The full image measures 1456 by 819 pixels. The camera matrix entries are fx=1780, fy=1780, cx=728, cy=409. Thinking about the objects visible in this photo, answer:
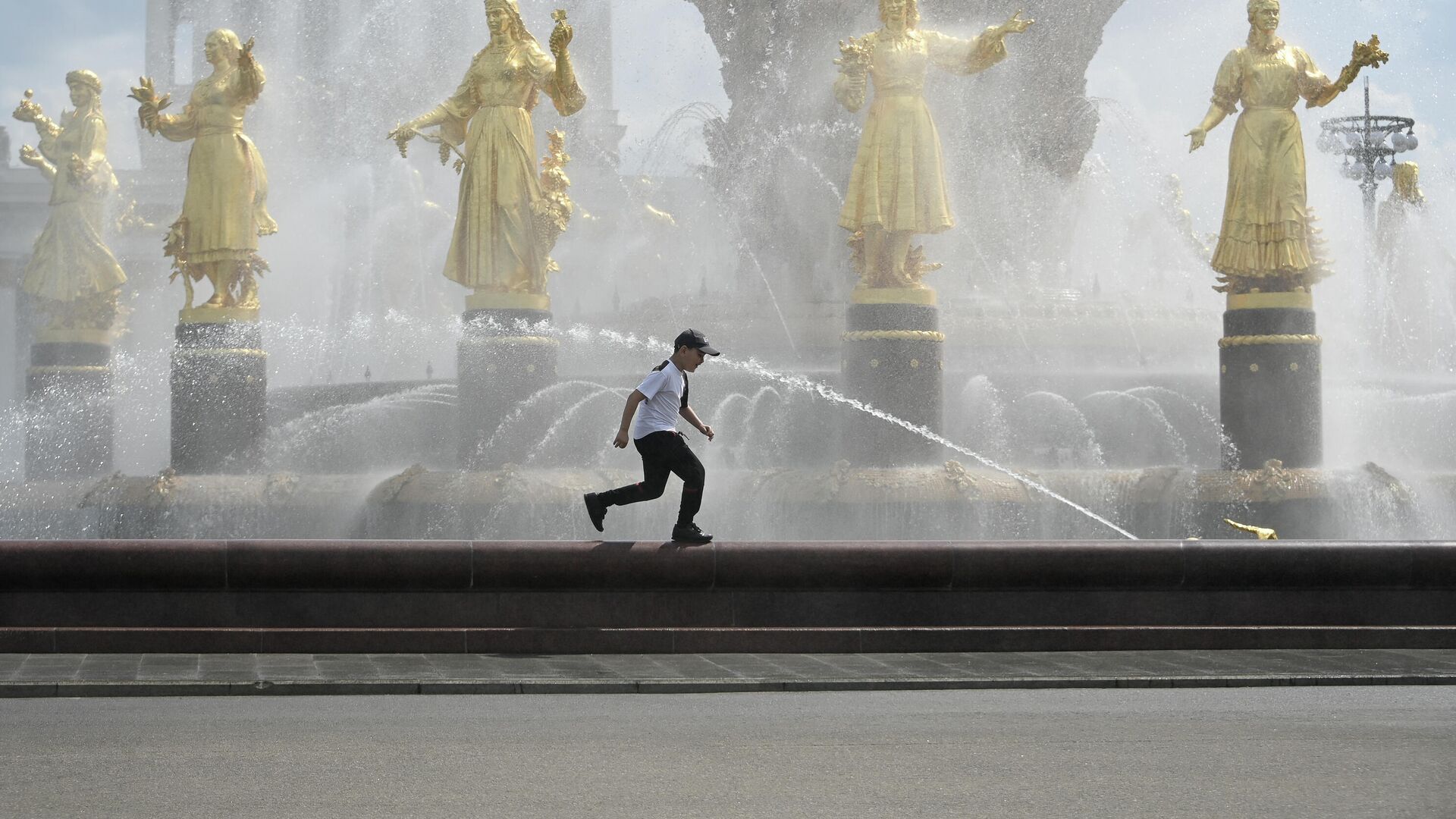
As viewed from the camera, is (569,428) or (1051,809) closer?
(1051,809)

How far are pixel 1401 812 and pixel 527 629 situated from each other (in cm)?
525

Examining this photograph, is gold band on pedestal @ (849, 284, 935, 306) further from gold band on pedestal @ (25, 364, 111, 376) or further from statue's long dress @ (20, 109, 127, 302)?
gold band on pedestal @ (25, 364, 111, 376)

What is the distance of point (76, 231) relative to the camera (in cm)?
2209

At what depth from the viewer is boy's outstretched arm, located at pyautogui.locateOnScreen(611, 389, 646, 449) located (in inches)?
382

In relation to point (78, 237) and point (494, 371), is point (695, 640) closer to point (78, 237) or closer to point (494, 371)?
point (494, 371)

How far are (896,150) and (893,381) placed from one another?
2.14 meters

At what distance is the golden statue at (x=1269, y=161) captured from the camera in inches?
647

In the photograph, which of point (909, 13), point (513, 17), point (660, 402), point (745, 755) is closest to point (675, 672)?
point (660, 402)

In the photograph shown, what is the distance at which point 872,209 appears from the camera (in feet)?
53.7

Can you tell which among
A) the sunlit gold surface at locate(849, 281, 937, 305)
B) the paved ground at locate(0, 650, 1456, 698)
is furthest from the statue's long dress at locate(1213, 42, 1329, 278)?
the paved ground at locate(0, 650, 1456, 698)

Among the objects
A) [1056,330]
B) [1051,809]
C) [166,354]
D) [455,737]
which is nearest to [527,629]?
[455,737]

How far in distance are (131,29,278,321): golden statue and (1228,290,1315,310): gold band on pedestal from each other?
31.4 feet

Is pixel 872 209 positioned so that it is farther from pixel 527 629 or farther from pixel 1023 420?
pixel 527 629

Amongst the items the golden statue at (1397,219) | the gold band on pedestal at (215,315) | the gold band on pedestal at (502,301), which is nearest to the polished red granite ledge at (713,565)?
the gold band on pedestal at (502,301)
